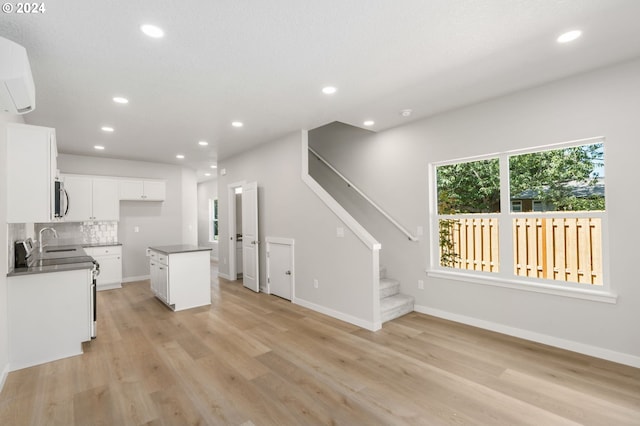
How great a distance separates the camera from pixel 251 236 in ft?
18.8

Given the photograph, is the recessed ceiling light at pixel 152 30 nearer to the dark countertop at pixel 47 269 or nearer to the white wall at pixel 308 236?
the dark countertop at pixel 47 269

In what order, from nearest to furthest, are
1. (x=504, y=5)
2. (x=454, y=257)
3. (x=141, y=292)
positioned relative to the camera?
(x=504, y=5) < (x=454, y=257) < (x=141, y=292)

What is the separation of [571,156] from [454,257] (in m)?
1.67

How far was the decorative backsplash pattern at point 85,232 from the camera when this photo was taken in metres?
5.96

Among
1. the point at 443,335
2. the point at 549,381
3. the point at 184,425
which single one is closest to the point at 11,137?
the point at 184,425

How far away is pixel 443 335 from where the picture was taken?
3.48 metres

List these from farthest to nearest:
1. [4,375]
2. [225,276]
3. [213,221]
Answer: [213,221]
[225,276]
[4,375]

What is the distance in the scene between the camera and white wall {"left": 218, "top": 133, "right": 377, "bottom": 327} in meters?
3.90

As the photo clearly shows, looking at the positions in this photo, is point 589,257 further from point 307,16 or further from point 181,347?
point 181,347

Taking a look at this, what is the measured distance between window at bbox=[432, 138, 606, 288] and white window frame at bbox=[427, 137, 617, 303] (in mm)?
10

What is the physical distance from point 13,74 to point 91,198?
4652 mm

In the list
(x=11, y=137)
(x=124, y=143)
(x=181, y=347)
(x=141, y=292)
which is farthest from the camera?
(x=141, y=292)

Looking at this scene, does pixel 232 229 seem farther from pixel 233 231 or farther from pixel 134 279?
pixel 134 279

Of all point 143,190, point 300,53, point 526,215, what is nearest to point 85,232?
point 143,190
